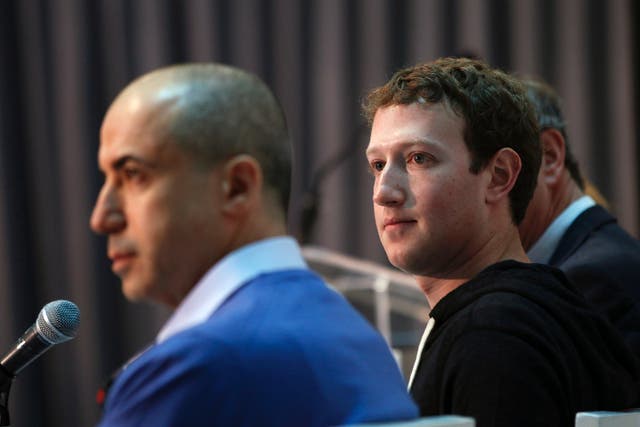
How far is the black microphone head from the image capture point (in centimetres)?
131

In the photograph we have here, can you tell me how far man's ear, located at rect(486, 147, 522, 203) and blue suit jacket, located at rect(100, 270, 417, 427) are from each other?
533mm

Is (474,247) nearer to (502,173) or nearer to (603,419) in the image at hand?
(502,173)

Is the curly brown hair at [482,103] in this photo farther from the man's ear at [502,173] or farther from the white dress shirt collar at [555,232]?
the white dress shirt collar at [555,232]

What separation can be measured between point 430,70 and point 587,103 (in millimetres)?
4107

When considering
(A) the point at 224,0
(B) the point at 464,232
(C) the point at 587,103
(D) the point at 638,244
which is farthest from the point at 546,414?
(C) the point at 587,103

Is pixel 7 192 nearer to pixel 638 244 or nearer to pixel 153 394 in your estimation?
pixel 638 244

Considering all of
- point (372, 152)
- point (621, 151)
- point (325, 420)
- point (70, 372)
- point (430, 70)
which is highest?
point (430, 70)

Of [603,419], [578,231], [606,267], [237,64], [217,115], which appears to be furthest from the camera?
[237,64]

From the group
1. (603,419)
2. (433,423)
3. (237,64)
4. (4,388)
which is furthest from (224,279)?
(237,64)

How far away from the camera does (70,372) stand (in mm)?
4613

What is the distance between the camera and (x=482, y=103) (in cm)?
157

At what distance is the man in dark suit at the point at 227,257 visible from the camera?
102 cm

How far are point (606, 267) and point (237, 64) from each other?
3.27 m

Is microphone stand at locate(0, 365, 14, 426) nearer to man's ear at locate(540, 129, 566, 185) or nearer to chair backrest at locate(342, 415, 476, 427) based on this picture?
chair backrest at locate(342, 415, 476, 427)
